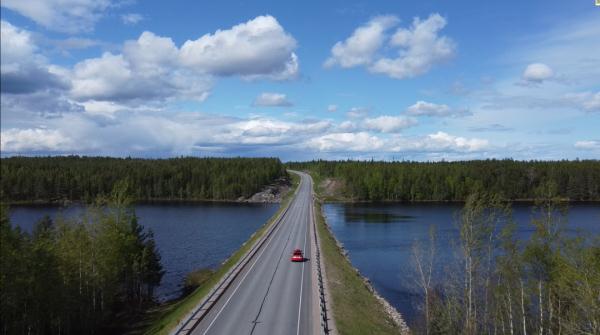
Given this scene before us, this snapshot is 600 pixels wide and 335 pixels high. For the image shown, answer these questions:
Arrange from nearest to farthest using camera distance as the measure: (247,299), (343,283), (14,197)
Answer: (247,299), (343,283), (14,197)

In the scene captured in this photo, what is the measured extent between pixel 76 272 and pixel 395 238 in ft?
205

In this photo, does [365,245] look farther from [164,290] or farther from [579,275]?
[579,275]

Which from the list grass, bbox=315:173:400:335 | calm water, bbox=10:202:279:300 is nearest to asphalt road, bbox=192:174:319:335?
grass, bbox=315:173:400:335

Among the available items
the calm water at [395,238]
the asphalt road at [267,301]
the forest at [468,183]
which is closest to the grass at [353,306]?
the asphalt road at [267,301]

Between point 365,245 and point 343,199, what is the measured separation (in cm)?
10648

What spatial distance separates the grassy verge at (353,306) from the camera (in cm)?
3525

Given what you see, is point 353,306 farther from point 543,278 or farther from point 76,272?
point 76,272

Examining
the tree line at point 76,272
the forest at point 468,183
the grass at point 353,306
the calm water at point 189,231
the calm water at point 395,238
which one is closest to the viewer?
the tree line at point 76,272

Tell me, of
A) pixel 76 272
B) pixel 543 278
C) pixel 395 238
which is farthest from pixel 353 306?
pixel 395 238

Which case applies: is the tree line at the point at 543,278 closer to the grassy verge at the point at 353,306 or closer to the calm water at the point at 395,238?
the grassy verge at the point at 353,306

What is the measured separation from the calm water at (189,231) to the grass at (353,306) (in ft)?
69.9

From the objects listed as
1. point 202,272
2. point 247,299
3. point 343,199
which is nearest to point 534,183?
point 343,199

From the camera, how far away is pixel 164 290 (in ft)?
198

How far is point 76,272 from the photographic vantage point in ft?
136
